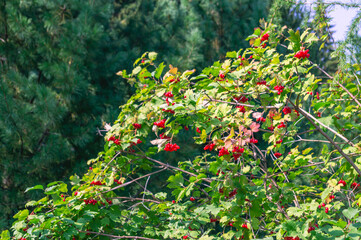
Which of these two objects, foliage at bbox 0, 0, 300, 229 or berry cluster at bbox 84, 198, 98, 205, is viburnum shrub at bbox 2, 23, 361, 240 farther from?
foliage at bbox 0, 0, 300, 229

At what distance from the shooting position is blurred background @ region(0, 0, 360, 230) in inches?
155

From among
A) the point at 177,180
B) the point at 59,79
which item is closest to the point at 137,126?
the point at 177,180

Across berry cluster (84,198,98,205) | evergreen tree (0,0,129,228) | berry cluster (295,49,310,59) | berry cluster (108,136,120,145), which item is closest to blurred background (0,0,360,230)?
evergreen tree (0,0,129,228)

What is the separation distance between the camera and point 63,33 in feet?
14.6

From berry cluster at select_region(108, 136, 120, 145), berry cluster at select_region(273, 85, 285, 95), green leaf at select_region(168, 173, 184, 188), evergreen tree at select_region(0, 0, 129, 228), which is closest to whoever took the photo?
berry cluster at select_region(273, 85, 285, 95)

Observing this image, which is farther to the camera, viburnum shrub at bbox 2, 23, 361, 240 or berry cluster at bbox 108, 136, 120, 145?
berry cluster at bbox 108, 136, 120, 145

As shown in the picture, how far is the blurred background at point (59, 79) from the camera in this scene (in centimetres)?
395

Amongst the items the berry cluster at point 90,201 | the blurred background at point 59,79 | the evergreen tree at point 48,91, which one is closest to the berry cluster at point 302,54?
the berry cluster at point 90,201

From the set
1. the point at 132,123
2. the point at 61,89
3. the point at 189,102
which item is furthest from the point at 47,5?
the point at 189,102

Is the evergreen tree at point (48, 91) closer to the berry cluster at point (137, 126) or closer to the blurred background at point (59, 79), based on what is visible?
the blurred background at point (59, 79)

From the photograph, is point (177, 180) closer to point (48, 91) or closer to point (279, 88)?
point (279, 88)

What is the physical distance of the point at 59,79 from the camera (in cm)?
420

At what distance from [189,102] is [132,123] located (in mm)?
466

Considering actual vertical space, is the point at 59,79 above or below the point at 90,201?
above
